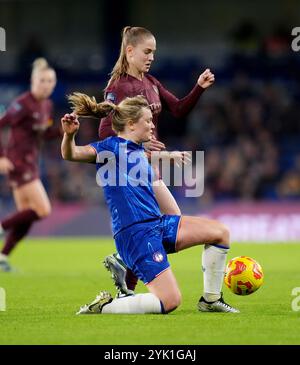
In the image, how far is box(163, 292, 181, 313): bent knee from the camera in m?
7.33

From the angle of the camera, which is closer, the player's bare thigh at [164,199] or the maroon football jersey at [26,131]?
the player's bare thigh at [164,199]

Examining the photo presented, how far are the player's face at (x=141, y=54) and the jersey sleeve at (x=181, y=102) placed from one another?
1.22 ft

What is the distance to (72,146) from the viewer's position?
23.1 ft

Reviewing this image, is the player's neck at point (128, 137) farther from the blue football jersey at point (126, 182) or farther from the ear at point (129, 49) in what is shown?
the ear at point (129, 49)

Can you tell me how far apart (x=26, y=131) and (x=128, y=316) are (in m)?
6.34

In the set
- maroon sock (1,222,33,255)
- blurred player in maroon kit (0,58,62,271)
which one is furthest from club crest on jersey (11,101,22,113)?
maroon sock (1,222,33,255)

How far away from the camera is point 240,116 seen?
22.3 meters

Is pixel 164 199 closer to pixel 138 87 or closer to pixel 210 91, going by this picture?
pixel 138 87

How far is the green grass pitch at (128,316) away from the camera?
627 centimetres

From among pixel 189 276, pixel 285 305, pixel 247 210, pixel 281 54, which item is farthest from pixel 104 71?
pixel 285 305

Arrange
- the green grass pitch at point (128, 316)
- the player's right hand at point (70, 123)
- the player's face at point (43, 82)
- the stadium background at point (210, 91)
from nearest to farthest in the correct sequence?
the green grass pitch at point (128, 316)
the player's right hand at point (70, 123)
the player's face at point (43, 82)
the stadium background at point (210, 91)

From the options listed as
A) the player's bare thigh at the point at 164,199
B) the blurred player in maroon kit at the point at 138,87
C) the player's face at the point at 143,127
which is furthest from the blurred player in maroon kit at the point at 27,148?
the player's face at the point at 143,127
